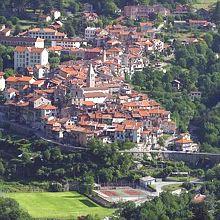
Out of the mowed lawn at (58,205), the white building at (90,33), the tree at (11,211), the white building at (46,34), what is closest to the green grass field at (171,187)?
the mowed lawn at (58,205)

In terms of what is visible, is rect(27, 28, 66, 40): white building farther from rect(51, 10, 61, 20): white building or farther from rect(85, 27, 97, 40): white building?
rect(51, 10, 61, 20): white building

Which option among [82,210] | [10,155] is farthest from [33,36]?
[82,210]

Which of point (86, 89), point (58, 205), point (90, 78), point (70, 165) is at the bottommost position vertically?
point (58, 205)

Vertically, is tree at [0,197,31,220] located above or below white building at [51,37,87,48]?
below

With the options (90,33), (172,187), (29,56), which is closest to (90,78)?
(29,56)

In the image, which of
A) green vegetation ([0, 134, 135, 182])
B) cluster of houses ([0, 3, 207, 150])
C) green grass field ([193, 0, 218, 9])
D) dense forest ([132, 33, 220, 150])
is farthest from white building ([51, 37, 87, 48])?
green vegetation ([0, 134, 135, 182])

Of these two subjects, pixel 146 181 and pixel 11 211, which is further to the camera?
pixel 146 181

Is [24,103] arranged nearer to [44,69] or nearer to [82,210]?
[44,69]

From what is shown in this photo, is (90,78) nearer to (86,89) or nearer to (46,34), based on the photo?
(86,89)
